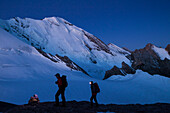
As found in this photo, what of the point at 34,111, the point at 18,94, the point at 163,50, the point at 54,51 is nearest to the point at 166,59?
the point at 163,50

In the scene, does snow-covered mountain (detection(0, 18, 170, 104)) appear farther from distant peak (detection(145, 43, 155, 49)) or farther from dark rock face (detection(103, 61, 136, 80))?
dark rock face (detection(103, 61, 136, 80))

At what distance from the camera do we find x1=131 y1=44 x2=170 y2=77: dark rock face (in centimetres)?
3357

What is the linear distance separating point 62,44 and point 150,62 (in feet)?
218

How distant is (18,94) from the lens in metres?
14.1

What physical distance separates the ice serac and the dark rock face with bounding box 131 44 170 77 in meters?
41.6

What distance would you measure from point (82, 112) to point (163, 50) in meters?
36.5

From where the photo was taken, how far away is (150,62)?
36062 millimetres

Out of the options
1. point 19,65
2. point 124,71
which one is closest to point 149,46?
point 124,71

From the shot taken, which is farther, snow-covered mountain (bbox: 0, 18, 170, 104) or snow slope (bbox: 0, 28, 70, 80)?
snow slope (bbox: 0, 28, 70, 80)

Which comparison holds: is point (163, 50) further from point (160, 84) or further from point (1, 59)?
point (1, 59)

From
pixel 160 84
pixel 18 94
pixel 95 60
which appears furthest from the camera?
pixel 95 60

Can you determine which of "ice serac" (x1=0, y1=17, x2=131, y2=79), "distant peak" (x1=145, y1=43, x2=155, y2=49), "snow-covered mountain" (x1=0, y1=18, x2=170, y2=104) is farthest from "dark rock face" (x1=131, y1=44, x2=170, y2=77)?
"ice serac" (x1=0, y1=17, x2=131, y2=79)

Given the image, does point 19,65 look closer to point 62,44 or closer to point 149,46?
point 149,46

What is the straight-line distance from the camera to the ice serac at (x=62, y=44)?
8112 cm
